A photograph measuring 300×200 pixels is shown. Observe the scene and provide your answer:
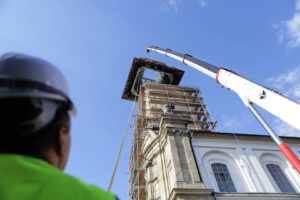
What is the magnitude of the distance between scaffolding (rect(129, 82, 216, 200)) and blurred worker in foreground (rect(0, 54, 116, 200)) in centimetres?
1831

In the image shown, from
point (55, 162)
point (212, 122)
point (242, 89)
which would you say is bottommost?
point (55, 162)

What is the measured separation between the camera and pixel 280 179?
14023 mm

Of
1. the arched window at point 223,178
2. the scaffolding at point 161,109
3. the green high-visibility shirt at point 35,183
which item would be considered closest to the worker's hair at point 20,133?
the green high-visibility shirt at point 35,183

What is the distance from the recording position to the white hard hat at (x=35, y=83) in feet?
3.97

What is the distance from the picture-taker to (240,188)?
12734mm

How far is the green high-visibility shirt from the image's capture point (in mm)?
810

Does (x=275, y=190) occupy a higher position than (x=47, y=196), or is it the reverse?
(x=275, y=190)

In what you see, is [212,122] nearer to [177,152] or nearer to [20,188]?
[177,152]

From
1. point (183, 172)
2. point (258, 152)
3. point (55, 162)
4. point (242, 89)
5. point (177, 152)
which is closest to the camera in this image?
point (55, 162)

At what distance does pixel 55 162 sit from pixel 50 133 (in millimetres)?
184

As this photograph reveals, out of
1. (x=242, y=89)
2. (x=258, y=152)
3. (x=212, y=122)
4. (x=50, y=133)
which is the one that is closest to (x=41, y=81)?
(x=50, y=133)

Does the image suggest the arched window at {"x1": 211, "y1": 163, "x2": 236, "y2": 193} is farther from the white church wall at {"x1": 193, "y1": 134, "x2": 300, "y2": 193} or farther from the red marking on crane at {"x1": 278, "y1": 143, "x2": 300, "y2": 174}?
the red marking on crane at {"x1": 278, "y1": 143, "x2": 300, "y2": 174}

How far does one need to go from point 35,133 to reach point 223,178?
14.1m

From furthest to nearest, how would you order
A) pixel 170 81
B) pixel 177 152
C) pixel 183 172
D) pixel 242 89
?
pixel 170 81 < pixel 177 152 < pixel 183 172 < pixel 242 89
